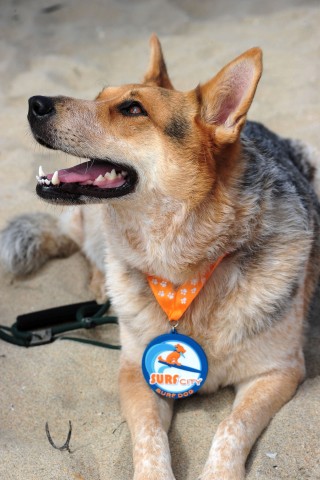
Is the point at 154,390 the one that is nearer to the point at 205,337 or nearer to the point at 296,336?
the point at 205,337

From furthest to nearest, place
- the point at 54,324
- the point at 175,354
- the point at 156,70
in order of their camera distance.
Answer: the point at 54,324
the point at 156,70
the point at 175,354

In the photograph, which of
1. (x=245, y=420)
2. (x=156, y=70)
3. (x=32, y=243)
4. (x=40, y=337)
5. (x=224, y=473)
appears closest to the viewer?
(x=224, y=473)

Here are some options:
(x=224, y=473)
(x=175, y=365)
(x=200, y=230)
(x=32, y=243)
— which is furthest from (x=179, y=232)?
(x=32, y=243)

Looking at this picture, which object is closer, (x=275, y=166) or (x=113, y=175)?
(x=113, y=175)

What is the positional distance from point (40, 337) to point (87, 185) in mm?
1284

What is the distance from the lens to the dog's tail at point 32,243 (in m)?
4.51

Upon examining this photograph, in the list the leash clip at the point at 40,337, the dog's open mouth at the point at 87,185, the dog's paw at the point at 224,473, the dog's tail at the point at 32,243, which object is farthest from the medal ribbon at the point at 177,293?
the dog's tail at the point at 32,243

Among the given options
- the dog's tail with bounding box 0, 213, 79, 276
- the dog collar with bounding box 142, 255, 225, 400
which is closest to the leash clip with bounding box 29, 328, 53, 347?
the dog's tail with bounding box 0, 213, 79, 276

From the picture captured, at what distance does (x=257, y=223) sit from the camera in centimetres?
317

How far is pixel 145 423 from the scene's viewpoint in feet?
10.0

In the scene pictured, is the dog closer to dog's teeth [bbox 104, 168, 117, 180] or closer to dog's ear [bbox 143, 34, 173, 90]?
dog's teeth [bbox 104, 168, 117, 180]

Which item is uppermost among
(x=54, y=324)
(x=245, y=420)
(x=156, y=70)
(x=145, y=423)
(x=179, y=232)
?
(x=156, y=70)

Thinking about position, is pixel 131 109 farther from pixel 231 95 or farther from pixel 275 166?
pixel 275 166

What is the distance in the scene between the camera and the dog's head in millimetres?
3016
